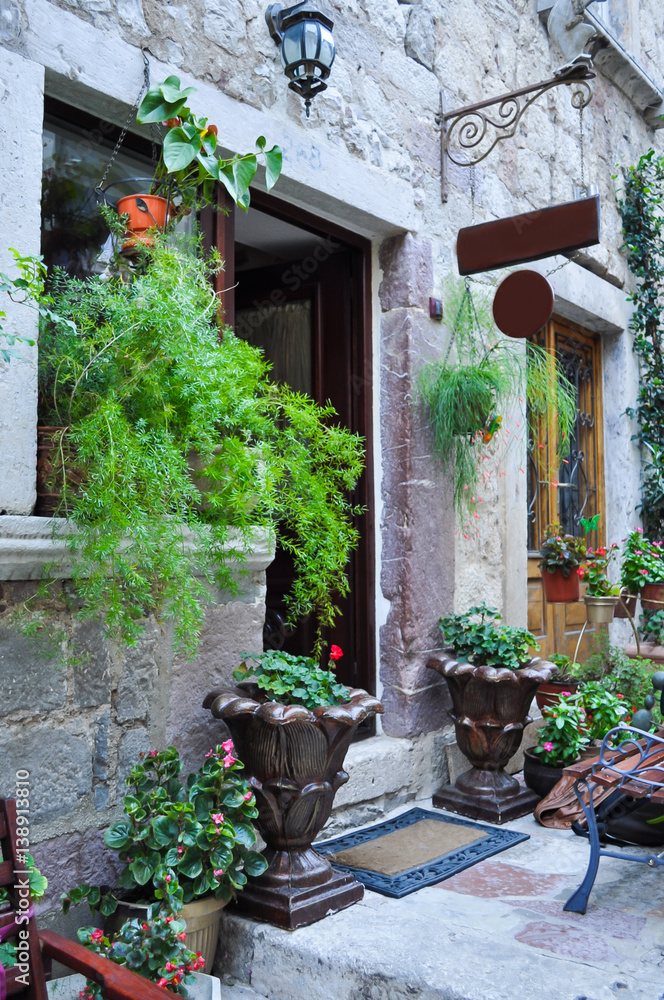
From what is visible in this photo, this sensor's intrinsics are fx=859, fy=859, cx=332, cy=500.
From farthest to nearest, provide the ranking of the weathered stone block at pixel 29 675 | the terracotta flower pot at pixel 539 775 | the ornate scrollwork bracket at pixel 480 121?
the terracotta flower pot at pixel 539 775, the ornate scrollwork bracket at pixel 480 121, the weathered stone block at pixel 29 675

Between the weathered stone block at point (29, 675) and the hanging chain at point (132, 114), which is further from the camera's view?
the hanging chain at point (132, 114)

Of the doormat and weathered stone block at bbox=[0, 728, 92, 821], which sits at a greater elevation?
weathered stone block at bbox=[0, 728, 92, 821]

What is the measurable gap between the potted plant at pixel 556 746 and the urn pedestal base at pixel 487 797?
0.08 m

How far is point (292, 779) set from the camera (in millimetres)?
2527

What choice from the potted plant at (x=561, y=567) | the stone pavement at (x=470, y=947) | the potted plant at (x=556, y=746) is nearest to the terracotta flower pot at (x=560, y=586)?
the potted plant at (x=561, y=567)

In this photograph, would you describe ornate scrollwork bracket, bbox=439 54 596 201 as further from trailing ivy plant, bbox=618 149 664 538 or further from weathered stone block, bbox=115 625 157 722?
weathered stone block, bbox=115 625 157 722

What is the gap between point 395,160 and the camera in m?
3.82

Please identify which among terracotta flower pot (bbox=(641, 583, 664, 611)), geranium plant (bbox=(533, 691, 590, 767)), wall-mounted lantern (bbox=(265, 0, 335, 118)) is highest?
wall-mounted lantern (bbox=(265, 0, 335, 118))

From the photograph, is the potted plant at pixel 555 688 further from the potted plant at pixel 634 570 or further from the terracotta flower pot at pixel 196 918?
the terracotta flower pot at pixel 196 918

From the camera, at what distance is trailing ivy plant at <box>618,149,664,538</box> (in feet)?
19.5

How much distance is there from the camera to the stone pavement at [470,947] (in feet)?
7.06

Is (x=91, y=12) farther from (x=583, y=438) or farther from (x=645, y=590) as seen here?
(x=583, y=438)

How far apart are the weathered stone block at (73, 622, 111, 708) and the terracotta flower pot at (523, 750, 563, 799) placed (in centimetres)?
207

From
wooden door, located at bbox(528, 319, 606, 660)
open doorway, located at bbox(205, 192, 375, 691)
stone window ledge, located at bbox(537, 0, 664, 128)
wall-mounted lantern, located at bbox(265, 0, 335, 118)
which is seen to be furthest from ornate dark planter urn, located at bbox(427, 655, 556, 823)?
stone window ledge, located at bbox(537, 0, 664, 128)
